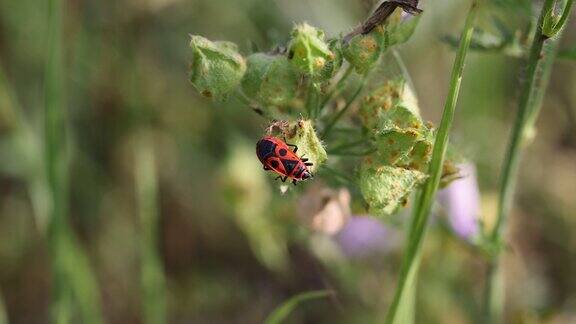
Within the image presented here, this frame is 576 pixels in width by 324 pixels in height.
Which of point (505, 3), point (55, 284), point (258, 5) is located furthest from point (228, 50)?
point (258, 5)

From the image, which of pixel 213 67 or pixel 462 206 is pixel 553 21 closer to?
pixel 213 67

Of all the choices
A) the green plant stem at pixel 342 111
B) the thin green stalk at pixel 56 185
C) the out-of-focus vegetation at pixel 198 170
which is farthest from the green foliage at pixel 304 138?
the out-of-focus vegetation at pixel 198 170

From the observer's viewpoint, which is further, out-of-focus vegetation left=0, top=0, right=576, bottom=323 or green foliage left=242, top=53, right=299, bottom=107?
out-of-focus vegetation left=0, top=0, right=576, bottom=323

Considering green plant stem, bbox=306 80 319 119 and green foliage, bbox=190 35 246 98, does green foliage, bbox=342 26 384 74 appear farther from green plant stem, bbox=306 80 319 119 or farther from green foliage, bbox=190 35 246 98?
green foliage, bbox=190 35 246 98

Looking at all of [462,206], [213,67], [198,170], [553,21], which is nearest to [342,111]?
[213,67]

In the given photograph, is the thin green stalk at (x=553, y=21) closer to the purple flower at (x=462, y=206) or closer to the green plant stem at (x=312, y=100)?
the green plant stem at (x=312, y=100)

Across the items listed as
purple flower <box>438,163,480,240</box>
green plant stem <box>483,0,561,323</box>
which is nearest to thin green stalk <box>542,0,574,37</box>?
green plant stem <box>483,0,561,323</box>
